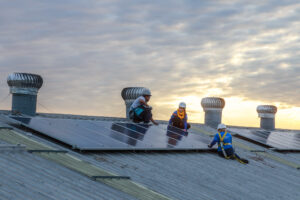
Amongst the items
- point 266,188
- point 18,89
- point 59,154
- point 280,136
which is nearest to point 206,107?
point 280,136

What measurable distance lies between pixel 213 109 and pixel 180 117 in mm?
10802

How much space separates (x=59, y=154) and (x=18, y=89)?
1033cm

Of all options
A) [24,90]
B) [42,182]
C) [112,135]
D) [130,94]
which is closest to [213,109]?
[130,94]

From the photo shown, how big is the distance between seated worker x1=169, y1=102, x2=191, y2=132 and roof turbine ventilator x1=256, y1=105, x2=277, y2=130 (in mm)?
17283

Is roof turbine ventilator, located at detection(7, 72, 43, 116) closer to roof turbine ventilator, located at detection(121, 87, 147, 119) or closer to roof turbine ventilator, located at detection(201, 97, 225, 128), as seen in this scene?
roof turbine ventilator, located at detection(121, 87, 147, 119)

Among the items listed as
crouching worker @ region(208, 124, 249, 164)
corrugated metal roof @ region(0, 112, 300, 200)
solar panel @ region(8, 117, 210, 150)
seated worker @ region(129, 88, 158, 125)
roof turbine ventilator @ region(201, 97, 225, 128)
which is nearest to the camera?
corrugated metal roof @ region(0, 112, 300, 200)

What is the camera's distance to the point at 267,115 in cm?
3541

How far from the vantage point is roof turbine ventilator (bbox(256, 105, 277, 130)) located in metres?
35.3

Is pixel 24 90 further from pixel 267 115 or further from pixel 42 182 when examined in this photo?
pixel 267 115

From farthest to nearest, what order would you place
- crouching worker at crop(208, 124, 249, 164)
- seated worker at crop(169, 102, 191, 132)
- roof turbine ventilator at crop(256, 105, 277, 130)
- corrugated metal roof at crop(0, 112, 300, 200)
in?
roof turbine ventilator at crop(256, 105, 277, 130)
seated worker at crop(169, 102, 191, 132)
crouching worker at crop(208, 124, 249, 164)
corrugated metal roof at crop(0, 112, 300, 200)

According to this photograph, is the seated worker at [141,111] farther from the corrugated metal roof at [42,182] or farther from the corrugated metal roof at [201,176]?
the corrugated metal roof at [42,182]

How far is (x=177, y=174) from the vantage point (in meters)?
12.7

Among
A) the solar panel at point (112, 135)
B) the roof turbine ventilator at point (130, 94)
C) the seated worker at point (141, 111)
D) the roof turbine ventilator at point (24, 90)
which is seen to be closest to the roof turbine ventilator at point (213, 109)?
the roof turbine ventilator at point (130, 94)


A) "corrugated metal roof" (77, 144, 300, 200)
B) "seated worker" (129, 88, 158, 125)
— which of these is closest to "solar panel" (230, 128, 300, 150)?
"corrugated metal roof" (77, 144, 300, 200)
